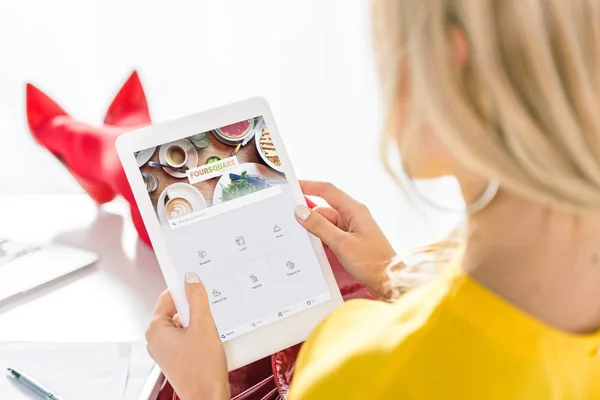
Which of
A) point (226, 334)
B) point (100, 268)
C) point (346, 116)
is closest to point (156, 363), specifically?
point (226, 334)

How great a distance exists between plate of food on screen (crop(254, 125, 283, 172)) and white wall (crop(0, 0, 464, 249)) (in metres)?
0.44

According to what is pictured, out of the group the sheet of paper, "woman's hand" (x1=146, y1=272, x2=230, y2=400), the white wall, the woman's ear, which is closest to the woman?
the woman's ear

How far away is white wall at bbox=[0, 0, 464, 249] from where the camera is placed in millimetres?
1146

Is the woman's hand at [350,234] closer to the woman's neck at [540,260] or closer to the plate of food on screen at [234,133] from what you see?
the plate of food on screen at [234,133]

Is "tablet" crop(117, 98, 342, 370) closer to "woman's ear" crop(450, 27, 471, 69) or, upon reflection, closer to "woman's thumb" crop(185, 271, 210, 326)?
"woman's thumb" crop(185, 271, 210, 326)

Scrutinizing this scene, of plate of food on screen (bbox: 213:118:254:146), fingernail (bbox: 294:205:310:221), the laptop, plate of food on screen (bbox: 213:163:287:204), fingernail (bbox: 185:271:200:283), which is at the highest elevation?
plate of food on screen (bbox: 213:118:254:146)

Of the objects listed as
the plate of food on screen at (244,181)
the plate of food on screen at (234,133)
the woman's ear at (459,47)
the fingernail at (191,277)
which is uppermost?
the woman's ear at (459,47)

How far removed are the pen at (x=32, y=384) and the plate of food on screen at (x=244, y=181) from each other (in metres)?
0.23

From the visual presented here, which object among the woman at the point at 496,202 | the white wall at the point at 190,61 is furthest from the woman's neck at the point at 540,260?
the white wall at the point at 190,61

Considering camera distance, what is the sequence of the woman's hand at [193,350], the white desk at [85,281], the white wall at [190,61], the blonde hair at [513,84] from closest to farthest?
the blonde hair at [513,84], the woman's hand at [193,350], the white desk at [85,281], the white wall at [190,61]

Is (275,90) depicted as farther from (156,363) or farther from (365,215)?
(156,363)

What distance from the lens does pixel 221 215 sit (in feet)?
2.16

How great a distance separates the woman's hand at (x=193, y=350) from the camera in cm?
59

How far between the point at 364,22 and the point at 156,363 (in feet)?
1.33
